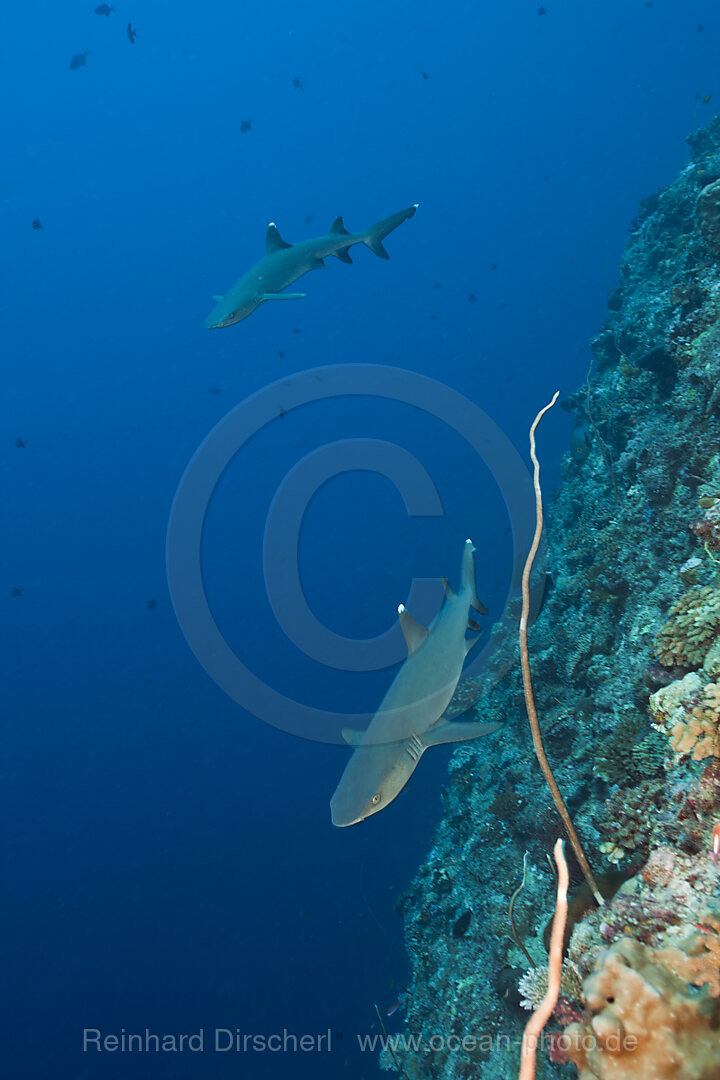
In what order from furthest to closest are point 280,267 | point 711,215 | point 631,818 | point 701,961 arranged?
point 280,267, point 711,215, point 631,818, point 701,961

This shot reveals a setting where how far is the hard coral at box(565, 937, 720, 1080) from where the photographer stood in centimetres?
167

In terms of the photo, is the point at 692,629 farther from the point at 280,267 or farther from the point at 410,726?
the point at 280,267

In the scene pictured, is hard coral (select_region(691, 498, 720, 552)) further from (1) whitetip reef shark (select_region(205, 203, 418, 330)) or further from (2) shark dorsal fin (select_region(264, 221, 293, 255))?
(2) shark dorsal fin (select_region(264, 221, 293, 255))

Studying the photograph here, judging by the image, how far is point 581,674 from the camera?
6.55 m

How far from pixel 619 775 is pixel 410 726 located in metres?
1.64

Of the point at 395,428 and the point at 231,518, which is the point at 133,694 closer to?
the point at 231,518

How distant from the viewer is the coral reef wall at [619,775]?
6.45ft

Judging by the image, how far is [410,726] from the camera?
3984 millimetres

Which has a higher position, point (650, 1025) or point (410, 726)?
point (410, 726)

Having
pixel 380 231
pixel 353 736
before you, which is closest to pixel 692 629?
pixel 353 736

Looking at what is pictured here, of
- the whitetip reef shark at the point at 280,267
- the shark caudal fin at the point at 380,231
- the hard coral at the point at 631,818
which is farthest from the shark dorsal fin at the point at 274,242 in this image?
the hard coral at the point at 631,818

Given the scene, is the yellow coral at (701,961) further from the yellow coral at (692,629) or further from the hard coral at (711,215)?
the hard coral at (711,215)

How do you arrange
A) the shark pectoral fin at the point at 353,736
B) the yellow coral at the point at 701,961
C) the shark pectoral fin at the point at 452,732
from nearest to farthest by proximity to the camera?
the yellow coral at the point at 701,961, the shark pectoral fin at the point at 452,732, the shark pectoral fin at the point at 353,736

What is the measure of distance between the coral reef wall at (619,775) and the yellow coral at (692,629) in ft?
0.05
